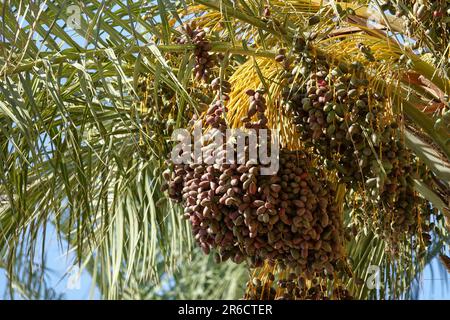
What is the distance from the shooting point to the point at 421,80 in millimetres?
2529

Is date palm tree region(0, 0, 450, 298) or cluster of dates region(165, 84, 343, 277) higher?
date palm tree region(0, 0, 450, 298)

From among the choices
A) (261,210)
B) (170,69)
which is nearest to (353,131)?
(261,210)

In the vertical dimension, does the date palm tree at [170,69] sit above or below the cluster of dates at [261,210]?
above

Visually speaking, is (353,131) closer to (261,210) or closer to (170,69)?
(261,210)

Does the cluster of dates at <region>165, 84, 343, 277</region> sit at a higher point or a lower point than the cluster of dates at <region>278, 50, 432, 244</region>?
lower

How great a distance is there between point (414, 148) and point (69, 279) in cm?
109

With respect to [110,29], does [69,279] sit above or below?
below

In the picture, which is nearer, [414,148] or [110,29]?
[110,29]

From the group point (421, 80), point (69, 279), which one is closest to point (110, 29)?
point (421, 80)

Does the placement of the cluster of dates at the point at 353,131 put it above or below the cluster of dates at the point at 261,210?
above
